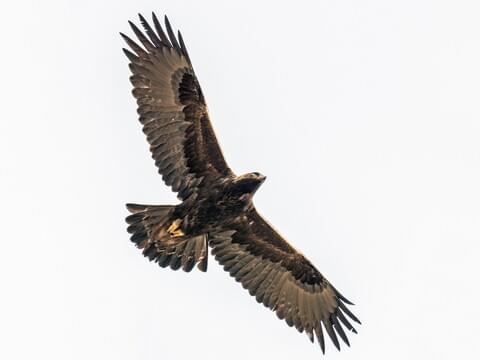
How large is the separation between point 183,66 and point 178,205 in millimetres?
2434

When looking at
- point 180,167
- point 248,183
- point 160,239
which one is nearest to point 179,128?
point 180,167

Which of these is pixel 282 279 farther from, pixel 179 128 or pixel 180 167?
pixel 179 128

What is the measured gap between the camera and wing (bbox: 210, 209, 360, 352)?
2134 centimetres

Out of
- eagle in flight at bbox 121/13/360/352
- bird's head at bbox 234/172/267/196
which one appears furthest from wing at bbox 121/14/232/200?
bird's head at bbox 234/172/267/196

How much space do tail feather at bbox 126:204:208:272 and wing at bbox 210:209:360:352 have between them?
0.82 meters

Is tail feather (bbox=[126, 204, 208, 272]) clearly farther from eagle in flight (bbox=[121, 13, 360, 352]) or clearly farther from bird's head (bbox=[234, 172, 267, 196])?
bird's head (bbox=[234, 172, 267, 196])

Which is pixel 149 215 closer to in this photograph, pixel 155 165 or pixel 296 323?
pixel 155 165

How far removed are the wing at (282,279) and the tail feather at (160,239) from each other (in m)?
0.82

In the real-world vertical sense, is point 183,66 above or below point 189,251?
above

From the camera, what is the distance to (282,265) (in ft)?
71.3

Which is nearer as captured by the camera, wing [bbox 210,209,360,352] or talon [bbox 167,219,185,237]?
talon [bbox 167,219,185,237]

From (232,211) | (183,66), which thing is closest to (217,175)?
(232,211)

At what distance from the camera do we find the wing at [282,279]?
70.0 feet

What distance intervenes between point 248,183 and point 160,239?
1.85 meters
